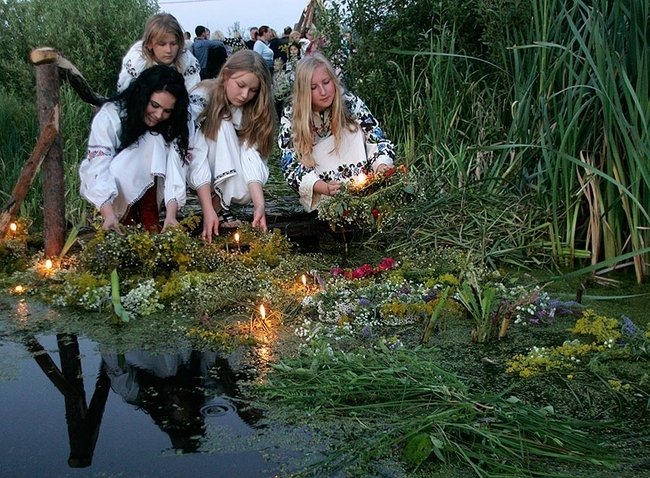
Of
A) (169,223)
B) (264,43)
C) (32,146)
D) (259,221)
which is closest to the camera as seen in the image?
(169,223)

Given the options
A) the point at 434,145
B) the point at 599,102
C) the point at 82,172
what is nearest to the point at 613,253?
the point at 599,102

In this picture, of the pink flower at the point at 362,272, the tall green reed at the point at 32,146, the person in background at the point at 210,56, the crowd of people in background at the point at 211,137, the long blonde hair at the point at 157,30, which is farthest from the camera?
the person in background at the point at 210,56

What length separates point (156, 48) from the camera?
16.5 feet

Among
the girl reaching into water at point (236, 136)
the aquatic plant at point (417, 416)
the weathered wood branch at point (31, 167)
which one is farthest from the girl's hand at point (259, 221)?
the aquatic plant at point (417, 416)

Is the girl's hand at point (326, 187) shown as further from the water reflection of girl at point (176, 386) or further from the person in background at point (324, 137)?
the water reflection of girl at point (176, 386)

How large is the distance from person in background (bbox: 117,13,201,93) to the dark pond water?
86.7 inches

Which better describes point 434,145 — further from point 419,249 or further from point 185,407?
point 185,407

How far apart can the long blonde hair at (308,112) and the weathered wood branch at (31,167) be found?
4.53 ft

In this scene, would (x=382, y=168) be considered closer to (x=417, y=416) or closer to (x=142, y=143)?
(x=142, y=143)

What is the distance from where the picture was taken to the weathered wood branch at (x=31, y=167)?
15.0 ft

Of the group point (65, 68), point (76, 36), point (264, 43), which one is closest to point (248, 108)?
point (65, 68)

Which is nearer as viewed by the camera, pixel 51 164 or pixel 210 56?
Answer: pixel 51 164

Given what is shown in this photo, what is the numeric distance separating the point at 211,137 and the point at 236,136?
6.3 inches

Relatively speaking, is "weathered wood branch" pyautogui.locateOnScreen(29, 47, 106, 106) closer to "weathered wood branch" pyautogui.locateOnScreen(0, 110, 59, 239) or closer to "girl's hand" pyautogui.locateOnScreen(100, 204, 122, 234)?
"weathered wood branch" pyautogui.locateOnScreen(0, 110, 59, 239)
